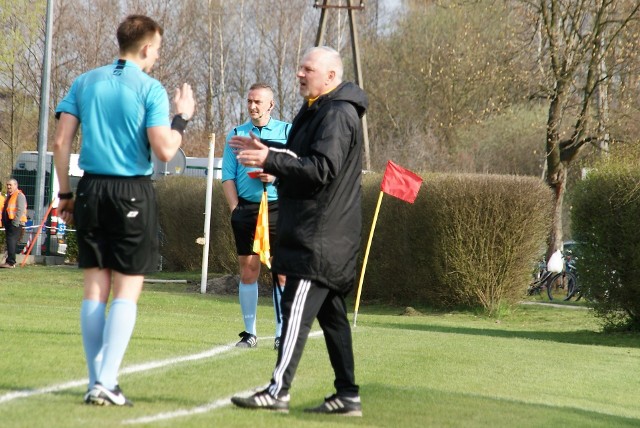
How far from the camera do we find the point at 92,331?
20.1 ft

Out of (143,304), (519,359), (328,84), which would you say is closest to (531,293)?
(143,304)

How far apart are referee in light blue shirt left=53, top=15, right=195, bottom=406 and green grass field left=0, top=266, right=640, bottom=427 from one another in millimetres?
481

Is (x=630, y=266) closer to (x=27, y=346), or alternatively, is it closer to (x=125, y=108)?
(x=27, y=346)

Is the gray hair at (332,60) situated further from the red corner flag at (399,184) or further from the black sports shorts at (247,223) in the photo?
the red corner flag at (399,184)

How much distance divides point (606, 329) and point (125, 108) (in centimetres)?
1395

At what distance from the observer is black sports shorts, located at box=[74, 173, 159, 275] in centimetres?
602

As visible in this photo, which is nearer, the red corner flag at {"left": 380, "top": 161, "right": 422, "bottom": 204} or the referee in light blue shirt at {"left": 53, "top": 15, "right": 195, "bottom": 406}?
the referee in light blue shirt at {"left": 53, "top": 15, "right": 195, "bottom": 406}

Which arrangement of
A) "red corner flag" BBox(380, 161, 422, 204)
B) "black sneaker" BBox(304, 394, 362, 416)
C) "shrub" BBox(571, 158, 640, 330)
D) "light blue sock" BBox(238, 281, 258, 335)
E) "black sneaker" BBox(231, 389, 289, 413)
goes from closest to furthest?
"black sneaker" BBox(231, 389, 289, 413), "black sneaker" BBox(304, 394, 362, 416), "light blue sock" BBox(238, 281, 258, 335), "red corner flag" BBox(380, 161, 422, 204), "shrub" BBox(571, 158, 640, 330)

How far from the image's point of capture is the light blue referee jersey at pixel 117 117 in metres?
6.08

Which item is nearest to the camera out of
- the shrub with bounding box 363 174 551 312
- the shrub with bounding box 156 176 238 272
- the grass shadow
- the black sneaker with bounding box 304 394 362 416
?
the black sneaker with bounding box 304 394 362 416

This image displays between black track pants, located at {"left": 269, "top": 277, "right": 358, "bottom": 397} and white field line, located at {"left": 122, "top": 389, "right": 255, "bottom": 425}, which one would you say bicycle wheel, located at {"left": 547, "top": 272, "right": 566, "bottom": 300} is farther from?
white field line, located at {"left": 122, "top": 389, "right": 255, "bottom": 425}

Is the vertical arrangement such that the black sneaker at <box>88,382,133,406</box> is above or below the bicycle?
above

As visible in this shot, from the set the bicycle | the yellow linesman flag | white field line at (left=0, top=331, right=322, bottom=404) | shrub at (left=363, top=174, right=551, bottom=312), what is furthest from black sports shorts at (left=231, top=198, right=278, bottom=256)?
the bicycle

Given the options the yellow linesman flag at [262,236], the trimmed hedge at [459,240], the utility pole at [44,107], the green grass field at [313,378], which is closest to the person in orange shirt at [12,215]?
the utility pole at [44,107]
